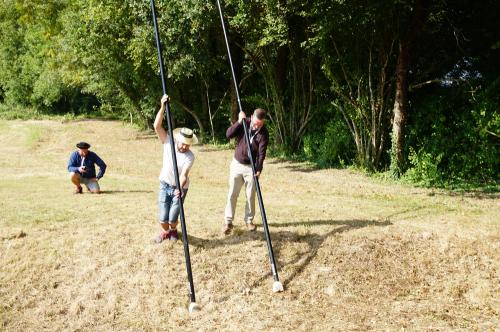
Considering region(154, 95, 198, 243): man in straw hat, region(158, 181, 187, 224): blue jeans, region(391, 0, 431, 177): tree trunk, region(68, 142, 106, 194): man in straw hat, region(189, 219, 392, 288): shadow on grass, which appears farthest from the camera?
region(391, 0, 431, 177): tree trunk

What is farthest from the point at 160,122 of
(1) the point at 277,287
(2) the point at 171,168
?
(1) the point at 277,287

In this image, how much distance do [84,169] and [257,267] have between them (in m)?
6.92

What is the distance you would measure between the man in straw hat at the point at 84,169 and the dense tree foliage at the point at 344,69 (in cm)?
731

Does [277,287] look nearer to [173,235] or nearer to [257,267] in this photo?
[257,267]

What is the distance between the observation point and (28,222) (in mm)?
9305

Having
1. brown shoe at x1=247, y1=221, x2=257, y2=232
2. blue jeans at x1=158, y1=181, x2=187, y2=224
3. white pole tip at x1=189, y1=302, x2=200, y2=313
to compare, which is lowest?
white pole tip at x1=189, y1=302, x2=200, y2=313

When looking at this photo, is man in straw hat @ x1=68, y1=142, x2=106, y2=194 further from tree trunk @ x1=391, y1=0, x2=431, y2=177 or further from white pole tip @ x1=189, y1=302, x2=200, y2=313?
tree trunk @ x1=391, y1=0, x2=431, y2=177

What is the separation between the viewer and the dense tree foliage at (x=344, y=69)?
44.7 ft

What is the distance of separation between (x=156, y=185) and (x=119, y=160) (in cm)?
717

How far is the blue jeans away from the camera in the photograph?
774 cm

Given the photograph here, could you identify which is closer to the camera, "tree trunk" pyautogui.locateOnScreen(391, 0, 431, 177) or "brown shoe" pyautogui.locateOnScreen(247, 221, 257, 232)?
"brown shoe" pyautogui.locateOnScreen(247, 221, 257, 232)

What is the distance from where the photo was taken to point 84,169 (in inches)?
493

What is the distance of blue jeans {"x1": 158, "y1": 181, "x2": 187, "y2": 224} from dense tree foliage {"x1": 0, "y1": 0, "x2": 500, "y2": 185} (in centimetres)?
Result: 888

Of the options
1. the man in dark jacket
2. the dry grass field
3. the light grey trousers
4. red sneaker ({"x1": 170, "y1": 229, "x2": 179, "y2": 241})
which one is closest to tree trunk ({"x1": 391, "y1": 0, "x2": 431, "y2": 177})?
the dry grass field
